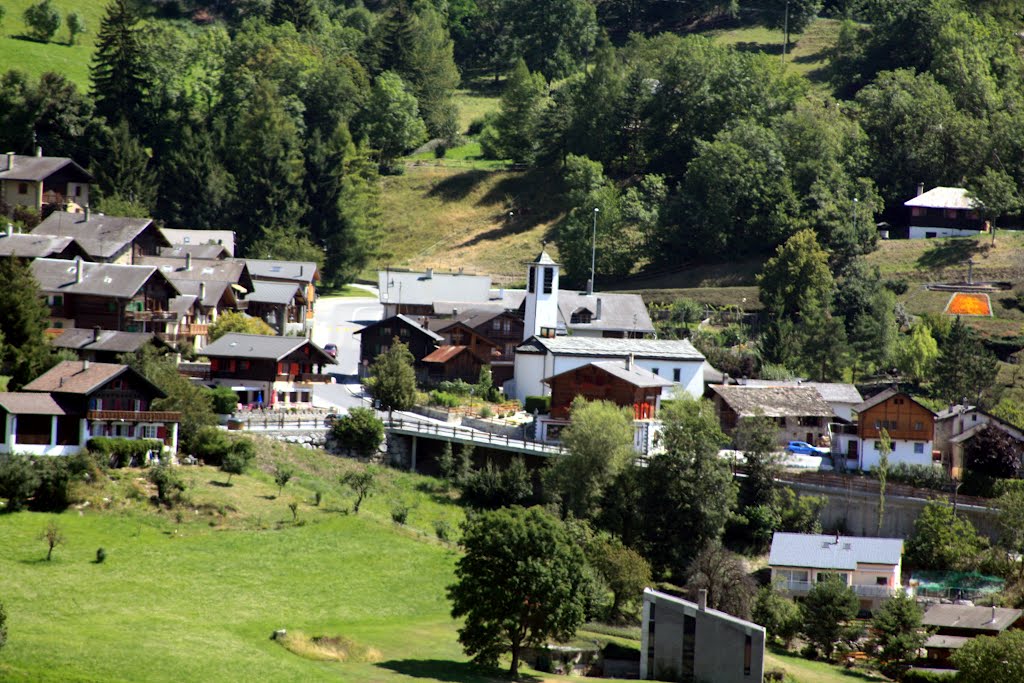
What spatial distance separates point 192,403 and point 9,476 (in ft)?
33.7

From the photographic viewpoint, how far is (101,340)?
71.4m

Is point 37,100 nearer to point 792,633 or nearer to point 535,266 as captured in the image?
point 535,266

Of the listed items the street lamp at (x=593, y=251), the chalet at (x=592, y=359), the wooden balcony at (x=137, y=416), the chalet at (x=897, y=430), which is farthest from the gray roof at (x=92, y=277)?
the street lamp at (x=593, y=251)

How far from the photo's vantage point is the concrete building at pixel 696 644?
178ft

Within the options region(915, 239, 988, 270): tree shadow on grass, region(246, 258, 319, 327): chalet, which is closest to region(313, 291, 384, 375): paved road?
region(246, 258, 319, 327): chalet

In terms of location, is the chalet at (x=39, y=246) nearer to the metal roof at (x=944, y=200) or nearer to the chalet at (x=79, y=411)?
the chalet at (x=79, y=411)

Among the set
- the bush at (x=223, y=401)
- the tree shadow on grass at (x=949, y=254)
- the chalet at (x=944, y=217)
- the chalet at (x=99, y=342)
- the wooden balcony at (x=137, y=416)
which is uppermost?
the chalet at (x=944, y=217)

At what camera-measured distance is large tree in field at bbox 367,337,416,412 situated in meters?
77.6

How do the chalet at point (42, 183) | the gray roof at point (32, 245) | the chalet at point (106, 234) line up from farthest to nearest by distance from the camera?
1. the chalet at point (42, 183)
2. the chalet at point (106, 234)
3. the gray roof at point (32, 245)

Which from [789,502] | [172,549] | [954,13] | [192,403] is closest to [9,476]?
[172,549]

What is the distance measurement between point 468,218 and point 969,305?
39.4m

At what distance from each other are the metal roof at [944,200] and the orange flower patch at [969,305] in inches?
475

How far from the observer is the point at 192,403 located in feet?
217

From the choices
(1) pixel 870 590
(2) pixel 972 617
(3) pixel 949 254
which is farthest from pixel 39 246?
(3) pixel 949 254
